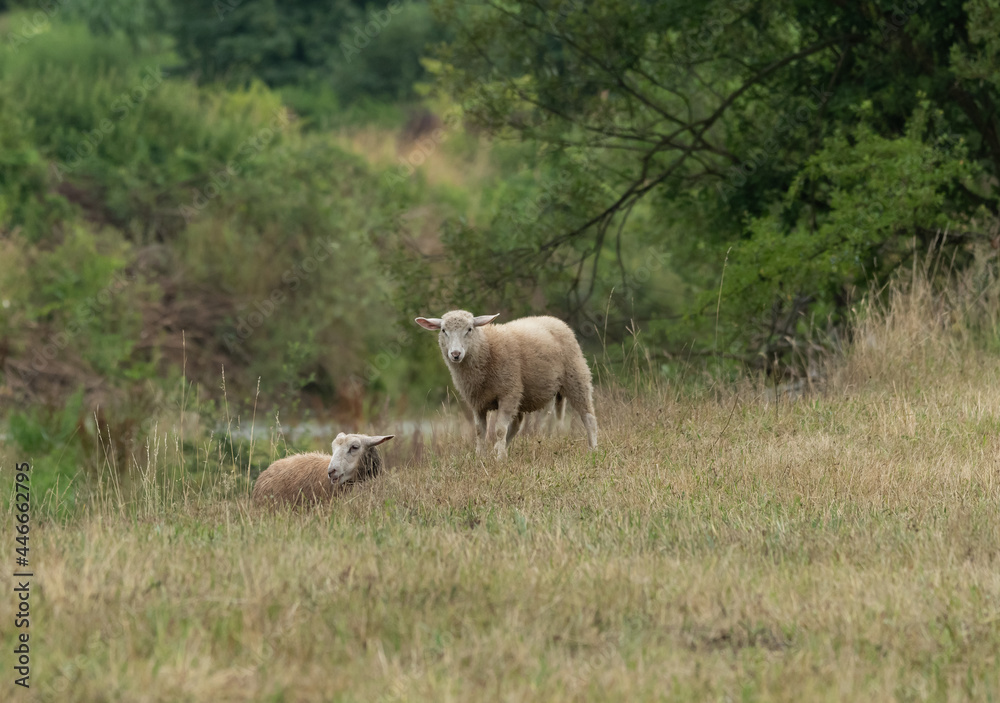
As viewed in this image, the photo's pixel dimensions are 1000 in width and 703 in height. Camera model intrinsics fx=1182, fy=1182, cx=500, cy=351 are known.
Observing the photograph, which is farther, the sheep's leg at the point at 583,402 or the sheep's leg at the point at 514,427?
the sheep's leg at the point at 514,427

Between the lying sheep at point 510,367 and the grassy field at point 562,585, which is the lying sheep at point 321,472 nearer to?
the grassy field at point 562,585

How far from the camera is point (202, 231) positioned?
22016mm

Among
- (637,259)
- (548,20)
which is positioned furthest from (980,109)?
(637,259)

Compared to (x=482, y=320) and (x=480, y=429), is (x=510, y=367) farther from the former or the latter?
(x=480, y=429)

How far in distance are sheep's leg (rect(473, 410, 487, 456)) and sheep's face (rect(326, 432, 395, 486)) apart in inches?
43.1

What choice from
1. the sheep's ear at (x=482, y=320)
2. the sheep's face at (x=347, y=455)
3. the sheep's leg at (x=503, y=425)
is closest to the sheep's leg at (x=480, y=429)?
the sheep's leg at (x=503, y=425)

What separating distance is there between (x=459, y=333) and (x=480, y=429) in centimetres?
98

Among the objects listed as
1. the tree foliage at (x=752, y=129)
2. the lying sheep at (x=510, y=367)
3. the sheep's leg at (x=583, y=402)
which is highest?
the tree foliage at (x=752, y=129)

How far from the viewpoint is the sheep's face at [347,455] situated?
7922 mm

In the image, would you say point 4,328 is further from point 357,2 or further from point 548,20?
point 357,2

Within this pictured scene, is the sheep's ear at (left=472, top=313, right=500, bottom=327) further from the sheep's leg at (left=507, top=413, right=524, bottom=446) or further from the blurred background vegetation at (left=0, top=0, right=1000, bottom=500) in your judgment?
the blurred background vegetation at (left=0, top=0, right=1000, bottom=500)

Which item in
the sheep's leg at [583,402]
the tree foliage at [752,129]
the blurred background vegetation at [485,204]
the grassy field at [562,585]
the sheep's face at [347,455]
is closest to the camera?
the grassy field at [562,585]

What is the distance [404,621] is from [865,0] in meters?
11.6

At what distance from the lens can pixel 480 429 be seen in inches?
366
